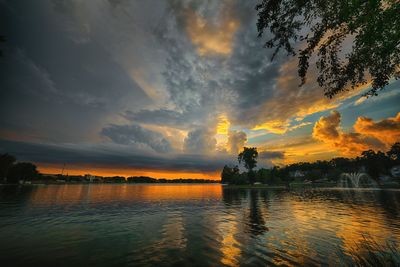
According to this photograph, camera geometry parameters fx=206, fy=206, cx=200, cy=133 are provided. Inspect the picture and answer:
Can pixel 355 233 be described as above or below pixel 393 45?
below

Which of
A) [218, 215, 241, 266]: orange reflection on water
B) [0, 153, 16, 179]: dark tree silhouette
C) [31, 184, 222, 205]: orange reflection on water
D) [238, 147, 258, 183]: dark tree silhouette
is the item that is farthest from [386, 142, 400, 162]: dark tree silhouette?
[0, 153, 16, 179]: dark tree silhouette

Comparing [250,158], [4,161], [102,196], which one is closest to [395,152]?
[250,158]

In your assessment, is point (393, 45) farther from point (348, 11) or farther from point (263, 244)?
point (263, 244)

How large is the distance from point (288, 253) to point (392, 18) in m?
13.8

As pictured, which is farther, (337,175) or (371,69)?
(337,175)

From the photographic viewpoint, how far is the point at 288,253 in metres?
13.1

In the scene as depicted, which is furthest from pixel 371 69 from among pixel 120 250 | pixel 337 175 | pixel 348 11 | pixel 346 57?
pixel 337 175

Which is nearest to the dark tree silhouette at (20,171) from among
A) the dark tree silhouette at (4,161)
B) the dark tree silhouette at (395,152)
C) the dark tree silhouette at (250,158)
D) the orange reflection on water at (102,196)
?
the dark tree silhouette at (4,161)

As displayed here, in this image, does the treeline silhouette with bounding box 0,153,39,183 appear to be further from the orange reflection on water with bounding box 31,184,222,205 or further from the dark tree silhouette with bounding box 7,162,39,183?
the orange reflection on water with bounding box 31,184,222,205

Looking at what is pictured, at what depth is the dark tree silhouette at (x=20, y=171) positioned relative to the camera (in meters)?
147

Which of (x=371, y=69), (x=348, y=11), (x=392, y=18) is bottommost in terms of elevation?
(x=371, y=69)

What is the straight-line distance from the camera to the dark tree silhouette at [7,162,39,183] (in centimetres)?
14724

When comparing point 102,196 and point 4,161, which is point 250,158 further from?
point 4,161

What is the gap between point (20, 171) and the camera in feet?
493
